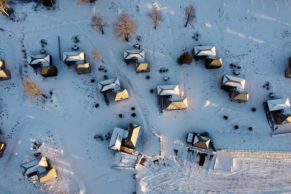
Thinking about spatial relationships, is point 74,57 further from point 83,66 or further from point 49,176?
point 49,176

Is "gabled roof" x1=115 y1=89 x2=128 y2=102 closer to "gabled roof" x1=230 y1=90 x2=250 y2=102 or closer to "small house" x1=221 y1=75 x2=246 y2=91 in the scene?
"small house" x1=221 y1=75 x2=246 y2=91

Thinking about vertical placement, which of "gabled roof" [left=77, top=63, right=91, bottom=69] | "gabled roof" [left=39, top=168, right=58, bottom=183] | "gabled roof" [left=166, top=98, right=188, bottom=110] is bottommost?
"gabled roof" [left=39, top=168, right=58, bottom=183]

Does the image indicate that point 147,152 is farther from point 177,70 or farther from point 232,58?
point 232,58

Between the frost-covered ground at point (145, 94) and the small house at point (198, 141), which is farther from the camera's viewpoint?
the frost-covered ground at point (145, 94)

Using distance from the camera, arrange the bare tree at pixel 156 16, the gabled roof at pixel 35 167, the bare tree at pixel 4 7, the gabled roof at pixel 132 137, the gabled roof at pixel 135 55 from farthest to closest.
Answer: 1. the bare tree at pixel 156 16
2. the bare tree at pixel 4 7
3. the gabled roof at pixel 135 55
4. the gabled roof at pixel 132 137
5. the gabled roof at pixel 35 167

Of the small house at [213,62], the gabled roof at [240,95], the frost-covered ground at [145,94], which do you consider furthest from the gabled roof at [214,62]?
the gabled roof at [240,95]

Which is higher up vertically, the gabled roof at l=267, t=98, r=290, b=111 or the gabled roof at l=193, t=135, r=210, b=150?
the gabled roof at l=267, t=98, r=290, b=111

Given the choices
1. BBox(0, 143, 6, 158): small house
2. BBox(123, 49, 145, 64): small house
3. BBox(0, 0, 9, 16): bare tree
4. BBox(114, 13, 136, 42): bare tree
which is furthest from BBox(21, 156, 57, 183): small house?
BBox(0, 0, 9, 16): bare tree

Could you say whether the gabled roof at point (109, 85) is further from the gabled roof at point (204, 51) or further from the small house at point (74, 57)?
the gabled roof at point (204, 51)
